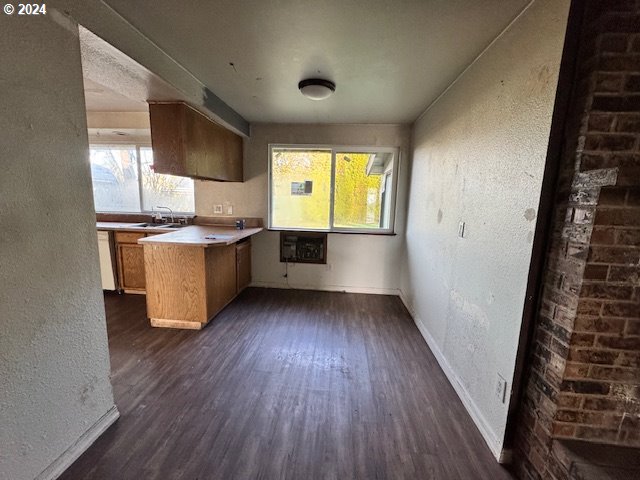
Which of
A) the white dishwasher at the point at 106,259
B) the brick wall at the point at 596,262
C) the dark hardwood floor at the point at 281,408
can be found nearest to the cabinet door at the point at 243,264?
the dark hardwood floor at the point at 281,408

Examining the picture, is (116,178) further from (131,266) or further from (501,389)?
(501,389)

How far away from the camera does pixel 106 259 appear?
11.0 ft

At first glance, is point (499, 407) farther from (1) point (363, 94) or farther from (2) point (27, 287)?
(1) point (363, 94)

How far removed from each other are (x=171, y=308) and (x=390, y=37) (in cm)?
289

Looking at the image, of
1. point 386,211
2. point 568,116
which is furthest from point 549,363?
point 386,211

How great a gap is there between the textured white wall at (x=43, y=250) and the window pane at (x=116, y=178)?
310 centimetres

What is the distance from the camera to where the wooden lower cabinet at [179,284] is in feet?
8.39

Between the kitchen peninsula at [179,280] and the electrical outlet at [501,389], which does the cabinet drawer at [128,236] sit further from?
the electrical outlet at [501,389]

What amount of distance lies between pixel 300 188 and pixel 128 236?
227cm

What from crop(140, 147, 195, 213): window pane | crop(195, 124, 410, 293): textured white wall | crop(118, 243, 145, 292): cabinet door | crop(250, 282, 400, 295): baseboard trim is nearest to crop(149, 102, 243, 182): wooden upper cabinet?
crop(195, 124, 410, 293): textured white wall

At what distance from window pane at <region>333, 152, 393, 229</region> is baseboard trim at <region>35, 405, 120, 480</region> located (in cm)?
296

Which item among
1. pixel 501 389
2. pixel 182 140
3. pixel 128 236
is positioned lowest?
pixel 501 389

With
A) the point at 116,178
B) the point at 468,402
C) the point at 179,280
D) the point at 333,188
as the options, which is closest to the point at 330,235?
the point at 333,188

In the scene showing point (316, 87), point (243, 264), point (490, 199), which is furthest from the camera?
point (243, 264)
